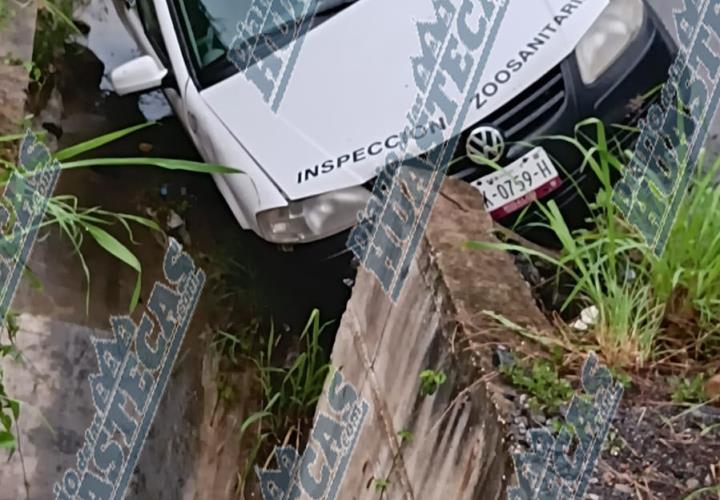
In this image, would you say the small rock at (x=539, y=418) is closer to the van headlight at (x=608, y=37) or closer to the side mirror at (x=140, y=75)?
the van headlight at (x=608, y=37)

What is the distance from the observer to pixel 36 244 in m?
3.23

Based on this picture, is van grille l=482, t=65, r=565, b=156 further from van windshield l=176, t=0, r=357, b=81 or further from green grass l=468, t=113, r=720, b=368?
green grass l=468, t=113, r=720, b=368

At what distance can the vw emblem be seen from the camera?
3.03m

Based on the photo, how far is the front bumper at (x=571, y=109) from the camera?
299cm

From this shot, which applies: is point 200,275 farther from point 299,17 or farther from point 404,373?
point 404,373

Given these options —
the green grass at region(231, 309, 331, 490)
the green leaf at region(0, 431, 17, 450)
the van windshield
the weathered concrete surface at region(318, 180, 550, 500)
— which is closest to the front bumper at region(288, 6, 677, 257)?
the green grass at region(231, 309, 331, 490)

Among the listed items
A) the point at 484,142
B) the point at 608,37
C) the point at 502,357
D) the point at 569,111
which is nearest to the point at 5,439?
the point at 502,357

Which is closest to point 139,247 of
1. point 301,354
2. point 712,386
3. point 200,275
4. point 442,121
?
point 200,275

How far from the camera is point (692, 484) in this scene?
1.64 m

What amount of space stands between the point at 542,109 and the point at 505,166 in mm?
251

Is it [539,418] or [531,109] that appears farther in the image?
[531,109]

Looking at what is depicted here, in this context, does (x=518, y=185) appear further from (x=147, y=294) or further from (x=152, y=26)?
(x=152, y=26)

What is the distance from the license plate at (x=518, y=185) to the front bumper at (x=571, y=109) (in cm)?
3

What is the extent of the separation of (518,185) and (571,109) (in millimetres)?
355
